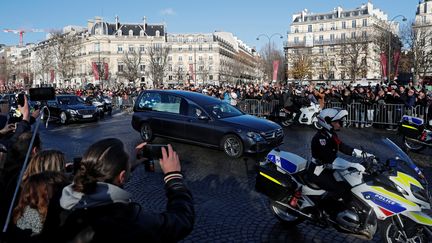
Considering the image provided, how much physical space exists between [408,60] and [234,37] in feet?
300

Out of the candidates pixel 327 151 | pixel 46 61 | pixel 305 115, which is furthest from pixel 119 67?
pixel 327 151

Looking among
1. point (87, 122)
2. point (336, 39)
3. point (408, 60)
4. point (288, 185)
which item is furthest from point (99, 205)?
point (336, 39)

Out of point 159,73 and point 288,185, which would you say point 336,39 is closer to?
point 159,73

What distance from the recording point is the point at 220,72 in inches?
4326

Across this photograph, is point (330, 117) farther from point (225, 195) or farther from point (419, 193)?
point (225, 195)

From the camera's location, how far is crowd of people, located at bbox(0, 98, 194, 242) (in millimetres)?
1945

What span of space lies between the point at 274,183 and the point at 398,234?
1.55m

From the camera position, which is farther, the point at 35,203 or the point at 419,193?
the point at 419,193

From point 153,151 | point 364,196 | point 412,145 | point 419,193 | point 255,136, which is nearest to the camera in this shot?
point 153,151

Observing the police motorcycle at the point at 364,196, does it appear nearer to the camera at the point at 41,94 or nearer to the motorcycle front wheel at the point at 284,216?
the motorcycle front wheel at the point at 284,216

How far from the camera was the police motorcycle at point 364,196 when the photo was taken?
3896mm

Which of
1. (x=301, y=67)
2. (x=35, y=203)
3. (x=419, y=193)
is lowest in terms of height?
(x=419, y=193)

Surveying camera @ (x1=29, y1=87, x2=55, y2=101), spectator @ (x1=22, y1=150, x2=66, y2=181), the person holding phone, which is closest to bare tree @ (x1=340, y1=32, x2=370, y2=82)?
camera @ (x1=29, y1=87, x2=55, y2=101)

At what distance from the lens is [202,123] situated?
10094 mm
